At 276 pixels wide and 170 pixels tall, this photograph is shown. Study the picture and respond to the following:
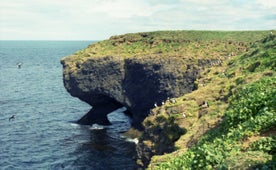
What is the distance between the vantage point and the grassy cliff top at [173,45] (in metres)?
72.5

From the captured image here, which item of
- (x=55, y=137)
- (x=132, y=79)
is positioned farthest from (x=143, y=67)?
(x=55, y=137)

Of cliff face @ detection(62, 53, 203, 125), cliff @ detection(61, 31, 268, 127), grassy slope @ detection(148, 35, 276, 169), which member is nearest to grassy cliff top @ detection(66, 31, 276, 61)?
cliff @ detection(61, 31, 268, 127)

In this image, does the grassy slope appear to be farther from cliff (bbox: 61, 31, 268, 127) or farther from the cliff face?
cliff (bbox: 61, 31, 268, 127)

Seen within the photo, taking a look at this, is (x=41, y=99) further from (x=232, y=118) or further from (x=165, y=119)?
(x=232, y=118)

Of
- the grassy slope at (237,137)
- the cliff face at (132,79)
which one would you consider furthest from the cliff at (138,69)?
the grassy slope at (237,137)

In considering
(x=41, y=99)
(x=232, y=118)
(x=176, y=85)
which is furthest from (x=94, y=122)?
(x=232, y=118)

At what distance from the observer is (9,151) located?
59.2m

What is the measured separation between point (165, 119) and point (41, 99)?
246 ft

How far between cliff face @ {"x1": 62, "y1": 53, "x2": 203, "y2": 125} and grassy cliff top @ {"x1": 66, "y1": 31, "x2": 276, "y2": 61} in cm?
218

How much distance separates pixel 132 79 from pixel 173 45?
1314 centimetres

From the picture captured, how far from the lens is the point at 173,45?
77.2 meters

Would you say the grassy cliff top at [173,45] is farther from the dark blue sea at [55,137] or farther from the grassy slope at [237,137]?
the grassy slope at [237,137]

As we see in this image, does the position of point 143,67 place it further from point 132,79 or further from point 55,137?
point 55,137

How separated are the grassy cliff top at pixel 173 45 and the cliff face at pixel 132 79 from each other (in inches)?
85.8
